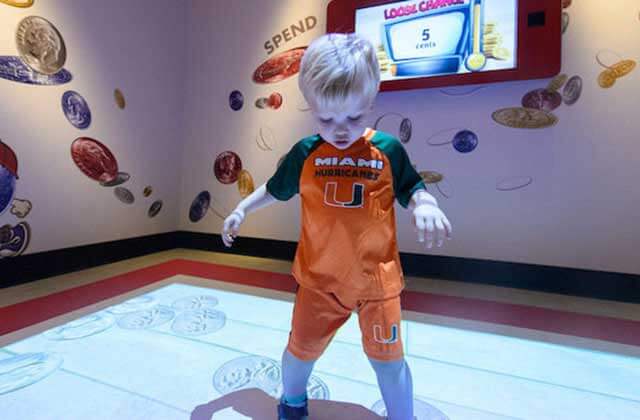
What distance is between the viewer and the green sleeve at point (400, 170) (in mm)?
717

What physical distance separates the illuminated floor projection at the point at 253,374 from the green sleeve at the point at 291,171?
53cm

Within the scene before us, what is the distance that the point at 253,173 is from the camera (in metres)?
2.57

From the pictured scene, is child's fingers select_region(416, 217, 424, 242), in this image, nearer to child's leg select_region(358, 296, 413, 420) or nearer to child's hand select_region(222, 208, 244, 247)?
child's leg select_region(358, 296, 413, 420)

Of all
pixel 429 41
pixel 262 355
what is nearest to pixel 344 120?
pixel 262 355

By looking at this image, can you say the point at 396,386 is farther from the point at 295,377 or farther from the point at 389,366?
the point at 295,377

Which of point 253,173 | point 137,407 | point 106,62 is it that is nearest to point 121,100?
point 106,62

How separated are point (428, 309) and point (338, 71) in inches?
50.4

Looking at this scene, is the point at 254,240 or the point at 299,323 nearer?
the point at 299,323

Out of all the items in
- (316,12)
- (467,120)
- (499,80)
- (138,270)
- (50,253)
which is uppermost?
(316,12)

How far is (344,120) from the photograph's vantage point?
0.65 metres

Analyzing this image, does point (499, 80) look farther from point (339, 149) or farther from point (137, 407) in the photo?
point (137, 407)

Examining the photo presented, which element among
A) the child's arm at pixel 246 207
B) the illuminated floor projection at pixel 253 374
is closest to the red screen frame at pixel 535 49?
the illuminated floor projection at pixel 253 374

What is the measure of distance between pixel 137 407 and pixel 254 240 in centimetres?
175

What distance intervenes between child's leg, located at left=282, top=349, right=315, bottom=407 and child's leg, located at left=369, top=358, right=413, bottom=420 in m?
0.15
